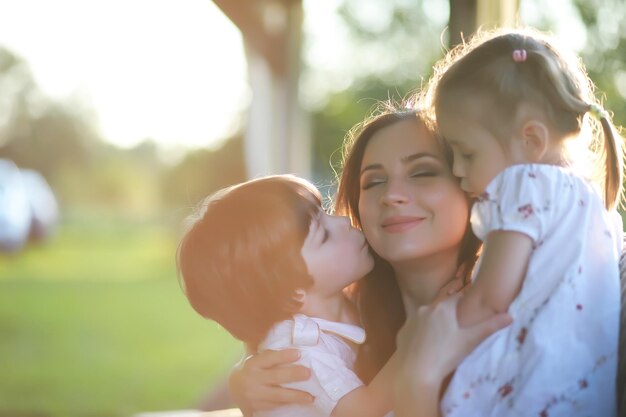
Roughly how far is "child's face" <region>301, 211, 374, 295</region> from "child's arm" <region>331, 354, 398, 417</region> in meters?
0.21

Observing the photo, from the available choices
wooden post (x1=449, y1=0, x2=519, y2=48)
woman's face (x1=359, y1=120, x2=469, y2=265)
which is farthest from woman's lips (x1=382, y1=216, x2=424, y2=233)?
wooden post (x1=449, y1=0, x2=519, y2=48)

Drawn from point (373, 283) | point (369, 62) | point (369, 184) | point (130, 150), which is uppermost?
point (130, 150)

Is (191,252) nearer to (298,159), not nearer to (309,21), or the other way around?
(298,159)

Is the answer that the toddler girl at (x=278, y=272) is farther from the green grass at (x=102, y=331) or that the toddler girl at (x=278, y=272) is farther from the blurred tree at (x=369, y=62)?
the blurred tree at (x=369, y=62)

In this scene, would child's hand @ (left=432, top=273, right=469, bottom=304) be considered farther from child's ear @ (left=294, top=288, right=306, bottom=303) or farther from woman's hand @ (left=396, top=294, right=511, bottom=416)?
child's ear @ (left=294, top=288, right=306, bottom=303)

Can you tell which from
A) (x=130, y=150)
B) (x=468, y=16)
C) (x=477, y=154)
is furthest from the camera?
(x=130, y=150)

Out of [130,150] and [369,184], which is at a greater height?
[130,150]

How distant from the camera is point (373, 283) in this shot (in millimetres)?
1820

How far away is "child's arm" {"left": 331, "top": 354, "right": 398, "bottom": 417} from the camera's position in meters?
1.47

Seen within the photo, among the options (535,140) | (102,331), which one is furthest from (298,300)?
(102,331)

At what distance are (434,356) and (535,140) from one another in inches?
15.1

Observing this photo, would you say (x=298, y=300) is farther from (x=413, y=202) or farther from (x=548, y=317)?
(x=548, y=317)

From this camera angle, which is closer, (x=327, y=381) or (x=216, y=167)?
(x=327, y=381)

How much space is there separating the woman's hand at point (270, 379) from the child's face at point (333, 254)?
0.16 metres
